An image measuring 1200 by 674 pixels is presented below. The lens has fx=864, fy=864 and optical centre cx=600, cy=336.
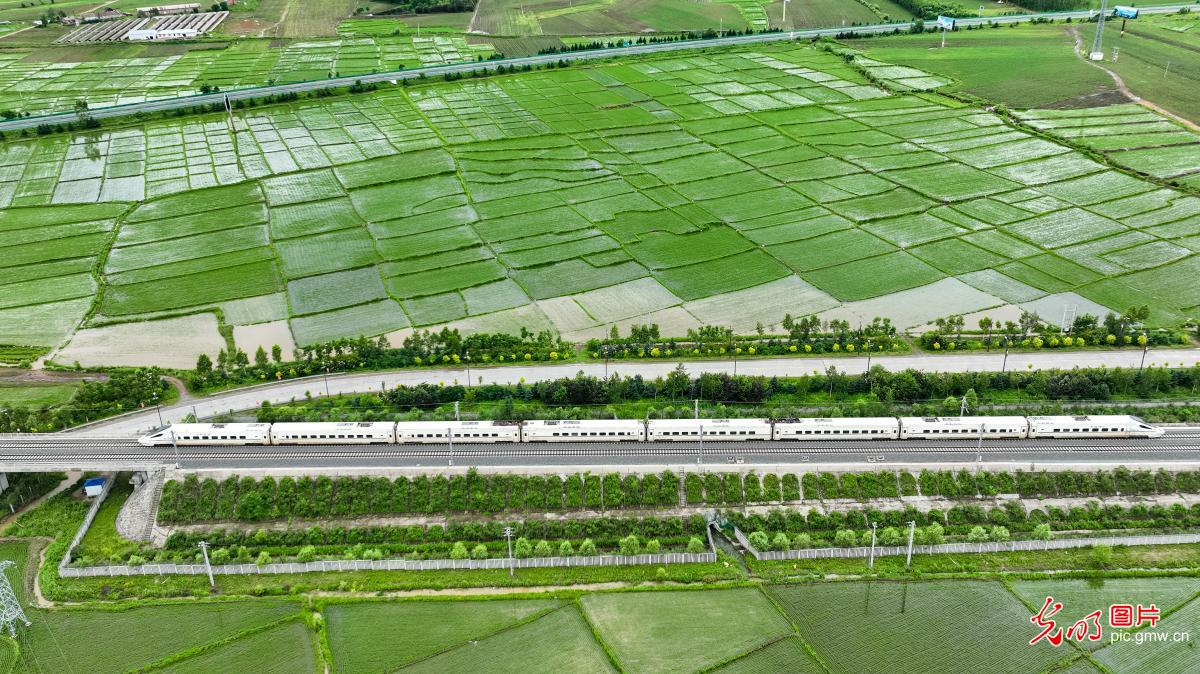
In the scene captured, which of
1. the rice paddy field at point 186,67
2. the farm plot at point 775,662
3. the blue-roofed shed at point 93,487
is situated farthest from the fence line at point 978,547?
the rice paddy field at point 186,67

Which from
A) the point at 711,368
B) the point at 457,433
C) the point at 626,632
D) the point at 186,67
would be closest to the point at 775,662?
the point at 626,632

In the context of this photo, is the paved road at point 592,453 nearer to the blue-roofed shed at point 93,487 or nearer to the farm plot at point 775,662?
the blue-roofed shed at point 93,487

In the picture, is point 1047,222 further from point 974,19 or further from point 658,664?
point 974,19

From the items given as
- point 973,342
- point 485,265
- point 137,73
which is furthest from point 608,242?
point 137,73

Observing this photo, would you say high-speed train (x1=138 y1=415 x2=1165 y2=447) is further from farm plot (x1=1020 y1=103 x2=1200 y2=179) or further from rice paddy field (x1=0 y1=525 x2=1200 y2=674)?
farm plot (x1=1020 y1=103 x2=1200 y2=179)

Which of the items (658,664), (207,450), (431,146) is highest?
(431,146)

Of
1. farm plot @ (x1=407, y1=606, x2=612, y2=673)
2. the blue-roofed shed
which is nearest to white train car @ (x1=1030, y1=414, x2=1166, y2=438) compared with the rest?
farm plot @ (x1=407, y1=606, x2=612, y2=673)
